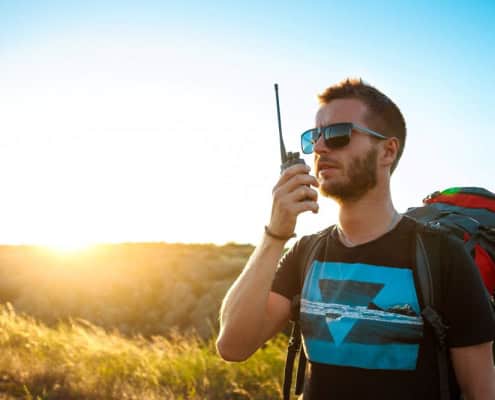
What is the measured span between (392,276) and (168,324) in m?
23.5

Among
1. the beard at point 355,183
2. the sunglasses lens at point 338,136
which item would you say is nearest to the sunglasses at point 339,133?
the sunglasses lens at point 338,136

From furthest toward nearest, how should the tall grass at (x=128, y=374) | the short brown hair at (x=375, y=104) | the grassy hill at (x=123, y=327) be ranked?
the grassy hill at (x=123, y=327) → the tall grass at (x=128, y=374) → the short brown hair at (x=375, y=104)

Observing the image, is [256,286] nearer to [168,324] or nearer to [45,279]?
[168,324]

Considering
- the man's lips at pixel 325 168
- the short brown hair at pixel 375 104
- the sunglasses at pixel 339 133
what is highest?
the short brown hair at pixel 375 104

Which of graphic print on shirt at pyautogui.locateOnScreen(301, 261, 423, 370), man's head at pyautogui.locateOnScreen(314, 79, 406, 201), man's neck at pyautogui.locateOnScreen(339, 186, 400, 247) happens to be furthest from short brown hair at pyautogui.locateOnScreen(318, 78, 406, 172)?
graphic print on shirt at pyautogui.locateOnScreen(301, 261, 423, 370)

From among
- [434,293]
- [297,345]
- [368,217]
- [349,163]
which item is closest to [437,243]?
[434,293]

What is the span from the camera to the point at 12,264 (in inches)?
1214

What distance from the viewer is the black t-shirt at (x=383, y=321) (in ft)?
6.33

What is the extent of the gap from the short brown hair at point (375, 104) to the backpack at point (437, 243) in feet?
1.56

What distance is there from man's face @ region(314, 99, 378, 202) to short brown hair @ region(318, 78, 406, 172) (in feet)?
0.22

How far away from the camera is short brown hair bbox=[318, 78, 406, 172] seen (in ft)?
8.24

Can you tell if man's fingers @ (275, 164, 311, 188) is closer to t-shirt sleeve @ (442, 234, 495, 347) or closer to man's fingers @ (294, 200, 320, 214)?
man's fingers @ (294, 200, 320, 214)

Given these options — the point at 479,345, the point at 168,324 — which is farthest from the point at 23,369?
the point at 168,324

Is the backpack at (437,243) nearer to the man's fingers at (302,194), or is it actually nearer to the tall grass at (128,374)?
the man's fingers at (302,194)
